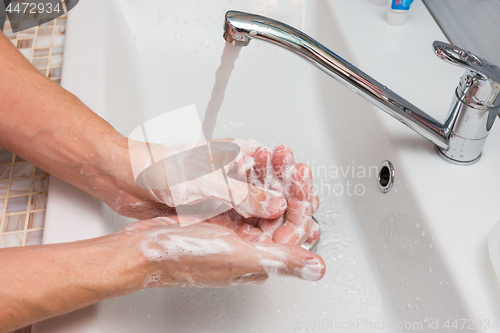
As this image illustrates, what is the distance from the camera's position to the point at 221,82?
0.64 meters

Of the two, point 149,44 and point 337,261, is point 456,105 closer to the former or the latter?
point 337,261

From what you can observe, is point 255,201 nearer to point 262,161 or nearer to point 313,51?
point 262,161

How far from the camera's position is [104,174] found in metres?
0.61

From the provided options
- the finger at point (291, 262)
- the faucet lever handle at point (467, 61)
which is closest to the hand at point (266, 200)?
the finger at point (291, 262)

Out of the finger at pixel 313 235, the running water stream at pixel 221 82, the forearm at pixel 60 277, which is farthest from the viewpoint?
the finger at pixel 313 235

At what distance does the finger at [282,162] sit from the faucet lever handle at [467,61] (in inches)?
10.2

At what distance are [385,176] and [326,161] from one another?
0.18 meters

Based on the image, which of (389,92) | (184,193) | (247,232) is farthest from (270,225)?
(389,92)

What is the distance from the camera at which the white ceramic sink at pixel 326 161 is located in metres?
0.52

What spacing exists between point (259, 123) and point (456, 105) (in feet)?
1.40

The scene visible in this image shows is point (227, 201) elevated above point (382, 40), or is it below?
below

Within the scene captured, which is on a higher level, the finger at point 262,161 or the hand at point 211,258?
the finger at point 262,161

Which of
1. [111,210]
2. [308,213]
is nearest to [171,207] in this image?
[111,210]

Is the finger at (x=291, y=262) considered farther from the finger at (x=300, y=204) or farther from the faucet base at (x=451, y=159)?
the faucet base at (x=451, y=159)
